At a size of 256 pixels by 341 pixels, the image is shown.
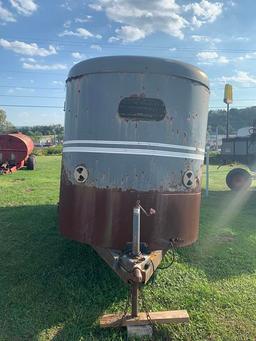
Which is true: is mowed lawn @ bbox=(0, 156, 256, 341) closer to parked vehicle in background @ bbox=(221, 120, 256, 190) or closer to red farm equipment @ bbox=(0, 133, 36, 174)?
→ parked vehicle in background @ bbox=(221, 120, 256, 190)

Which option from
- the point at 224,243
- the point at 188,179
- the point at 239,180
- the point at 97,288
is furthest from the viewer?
the point at 239,180

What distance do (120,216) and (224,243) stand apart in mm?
2614

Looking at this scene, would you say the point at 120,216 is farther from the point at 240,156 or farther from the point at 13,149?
the point at 13,149

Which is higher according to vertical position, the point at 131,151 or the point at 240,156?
the point at 131,151

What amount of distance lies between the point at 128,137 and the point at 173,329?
62.7 inches

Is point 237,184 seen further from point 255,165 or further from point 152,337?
point 152,337

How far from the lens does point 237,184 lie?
10438mm

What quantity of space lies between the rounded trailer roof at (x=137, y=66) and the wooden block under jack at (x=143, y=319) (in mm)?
1973

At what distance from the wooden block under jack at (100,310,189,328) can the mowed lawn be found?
0.06m

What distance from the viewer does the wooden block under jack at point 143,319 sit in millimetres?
3059

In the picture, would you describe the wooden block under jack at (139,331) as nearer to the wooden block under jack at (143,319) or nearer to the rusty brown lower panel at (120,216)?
the wooden block under jack at (143,319)

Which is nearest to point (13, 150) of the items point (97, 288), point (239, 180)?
point (239, 180)

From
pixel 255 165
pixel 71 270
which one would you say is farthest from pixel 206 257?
pixel 255 165

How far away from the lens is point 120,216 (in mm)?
3143
